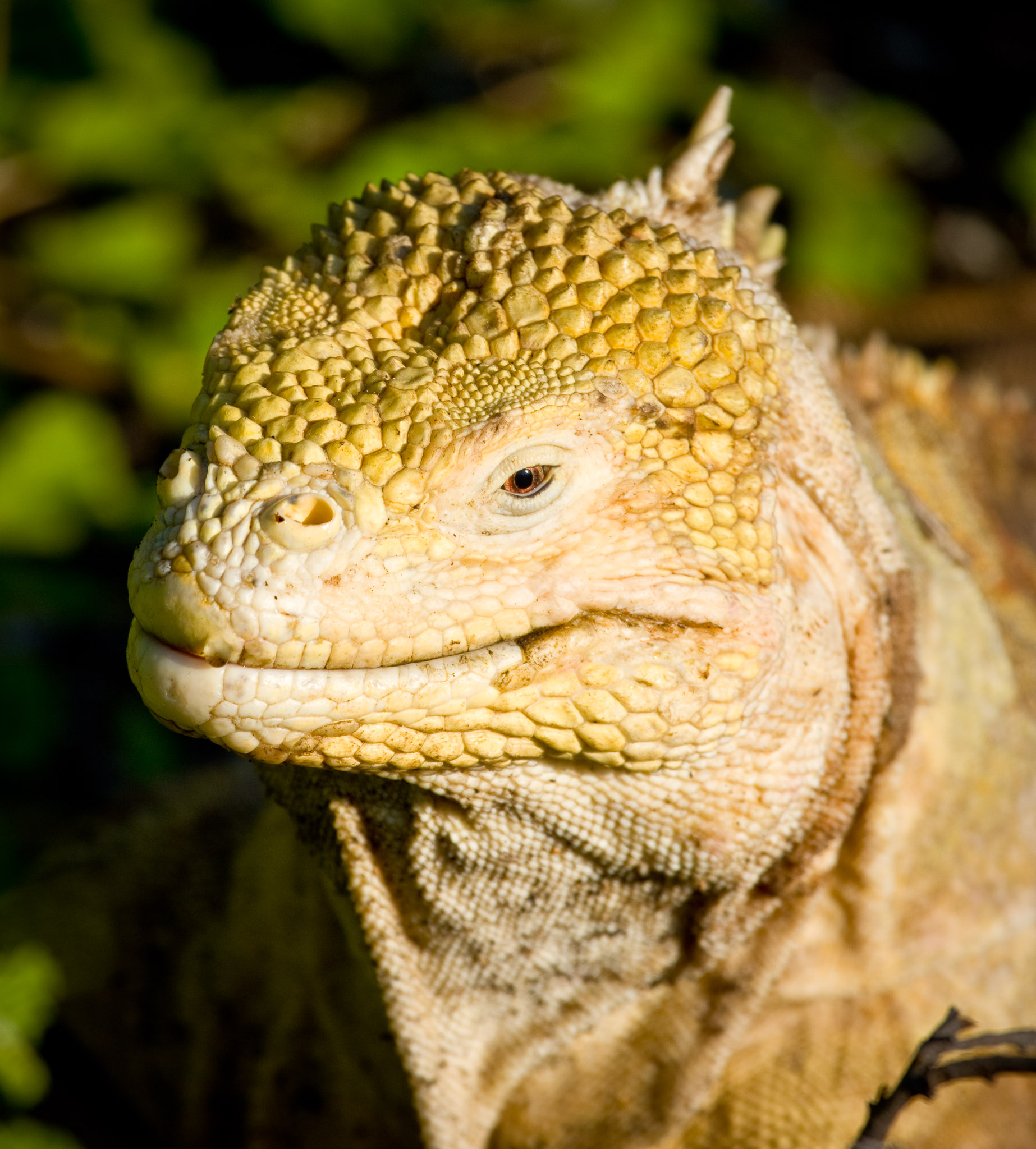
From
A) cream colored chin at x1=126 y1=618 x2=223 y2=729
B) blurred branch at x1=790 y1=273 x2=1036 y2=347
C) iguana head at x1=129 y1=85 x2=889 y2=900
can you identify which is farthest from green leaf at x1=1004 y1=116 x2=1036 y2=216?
cream colored chin at x1=126 y1=618 x2=223 y2=729

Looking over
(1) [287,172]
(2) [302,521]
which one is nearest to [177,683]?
(2) [302,521]

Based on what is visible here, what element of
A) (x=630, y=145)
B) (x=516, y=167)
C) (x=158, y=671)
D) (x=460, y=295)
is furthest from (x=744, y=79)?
(x=158, y=671)

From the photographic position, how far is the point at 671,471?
2.37m

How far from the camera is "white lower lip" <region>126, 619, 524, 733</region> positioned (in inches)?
83.1

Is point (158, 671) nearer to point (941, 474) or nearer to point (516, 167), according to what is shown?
point (941, 474)

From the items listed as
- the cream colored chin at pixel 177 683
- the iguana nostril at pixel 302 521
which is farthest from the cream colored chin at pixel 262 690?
the iguana nostril at pixel 302 521

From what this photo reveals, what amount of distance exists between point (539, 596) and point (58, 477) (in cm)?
513

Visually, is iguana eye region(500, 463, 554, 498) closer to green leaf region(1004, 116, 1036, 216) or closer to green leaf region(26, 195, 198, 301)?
green leaf region(26, 195, 198, 301)

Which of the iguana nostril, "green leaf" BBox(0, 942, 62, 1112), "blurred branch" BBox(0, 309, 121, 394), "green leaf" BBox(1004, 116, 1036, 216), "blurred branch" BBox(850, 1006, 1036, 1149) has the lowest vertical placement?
"blurred branch" BBox(850, 1006, 1036, 1149)

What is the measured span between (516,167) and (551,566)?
5.40 metres

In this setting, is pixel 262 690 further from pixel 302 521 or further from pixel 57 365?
pixel 57 365

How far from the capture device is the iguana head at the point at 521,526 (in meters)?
2.14

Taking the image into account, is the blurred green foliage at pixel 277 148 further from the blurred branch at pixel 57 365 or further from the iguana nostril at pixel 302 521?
the iguana nostril at pixel 302 521

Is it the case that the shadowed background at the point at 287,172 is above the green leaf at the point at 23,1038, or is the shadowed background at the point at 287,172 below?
above
